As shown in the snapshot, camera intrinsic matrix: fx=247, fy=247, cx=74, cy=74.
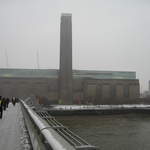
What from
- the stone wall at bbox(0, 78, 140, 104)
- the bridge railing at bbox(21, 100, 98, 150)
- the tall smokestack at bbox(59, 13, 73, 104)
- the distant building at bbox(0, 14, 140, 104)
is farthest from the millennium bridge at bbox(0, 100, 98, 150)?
the stone wall at bbox(0, 78, 140, 104)

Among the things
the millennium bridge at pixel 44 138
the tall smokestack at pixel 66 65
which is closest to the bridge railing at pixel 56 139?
the millennium bridge at pixel 44 138

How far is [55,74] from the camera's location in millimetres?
81250

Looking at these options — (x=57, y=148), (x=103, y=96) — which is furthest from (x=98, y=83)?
(x=57, y=148)

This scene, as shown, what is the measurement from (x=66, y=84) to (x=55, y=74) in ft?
34.4

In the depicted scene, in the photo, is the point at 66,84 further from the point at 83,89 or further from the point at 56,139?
the point at 56,139

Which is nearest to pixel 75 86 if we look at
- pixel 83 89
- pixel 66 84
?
pixel 83 89

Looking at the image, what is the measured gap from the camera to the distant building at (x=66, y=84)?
72312 millimetres

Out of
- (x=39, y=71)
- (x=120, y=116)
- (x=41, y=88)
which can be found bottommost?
(x=120, y=116)

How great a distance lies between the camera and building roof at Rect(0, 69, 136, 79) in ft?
265

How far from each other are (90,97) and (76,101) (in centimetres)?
467

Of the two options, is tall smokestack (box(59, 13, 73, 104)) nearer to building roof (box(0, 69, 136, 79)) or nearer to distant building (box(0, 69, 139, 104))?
distant building (box(0, 69, 139, 104))

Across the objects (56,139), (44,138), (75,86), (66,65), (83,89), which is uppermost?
(66,65)

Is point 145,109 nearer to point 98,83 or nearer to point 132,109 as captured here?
point 132,109

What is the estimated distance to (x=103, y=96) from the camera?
77875 mm
